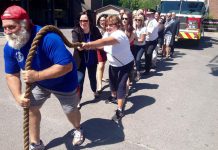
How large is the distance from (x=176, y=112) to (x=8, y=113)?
2.78 m

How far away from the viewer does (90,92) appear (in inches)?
246

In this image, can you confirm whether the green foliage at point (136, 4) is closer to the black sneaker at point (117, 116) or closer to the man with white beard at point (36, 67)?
the black sneaker at point (117, 116)

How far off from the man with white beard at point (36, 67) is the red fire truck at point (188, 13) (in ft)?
33.2

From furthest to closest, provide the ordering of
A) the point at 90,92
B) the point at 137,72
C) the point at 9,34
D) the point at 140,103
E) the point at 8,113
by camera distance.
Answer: the point at 137,72, the point at 90,92, the point at 140,103, the point at 8,113, the point at 9,34

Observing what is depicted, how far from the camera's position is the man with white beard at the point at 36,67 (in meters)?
2.87

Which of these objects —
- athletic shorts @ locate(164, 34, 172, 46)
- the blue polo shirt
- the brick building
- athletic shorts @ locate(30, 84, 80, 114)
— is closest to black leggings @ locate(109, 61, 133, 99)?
athletic shorts @ locate(30, 84, 80, 114)

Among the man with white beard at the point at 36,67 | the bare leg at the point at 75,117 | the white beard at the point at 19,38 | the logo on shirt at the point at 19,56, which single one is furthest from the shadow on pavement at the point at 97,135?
the white beard at the point at 19,38

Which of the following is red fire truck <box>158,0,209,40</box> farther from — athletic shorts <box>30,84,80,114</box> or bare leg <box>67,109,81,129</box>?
athletic shorts <box>30,84,80,114</box>

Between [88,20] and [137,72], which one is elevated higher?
[88,20]

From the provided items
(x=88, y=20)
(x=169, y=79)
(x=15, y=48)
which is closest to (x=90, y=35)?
(x=88, y=20)

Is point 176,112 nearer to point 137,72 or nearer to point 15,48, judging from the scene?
point 137,72

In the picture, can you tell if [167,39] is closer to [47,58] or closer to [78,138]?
[78,138]

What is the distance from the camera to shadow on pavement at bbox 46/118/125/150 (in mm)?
3994

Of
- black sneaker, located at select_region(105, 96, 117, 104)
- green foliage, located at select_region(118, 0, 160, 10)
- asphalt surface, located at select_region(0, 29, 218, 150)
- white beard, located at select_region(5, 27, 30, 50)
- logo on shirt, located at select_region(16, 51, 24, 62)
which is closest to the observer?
white beard, located at select_region(5, 27, 30, 50)
